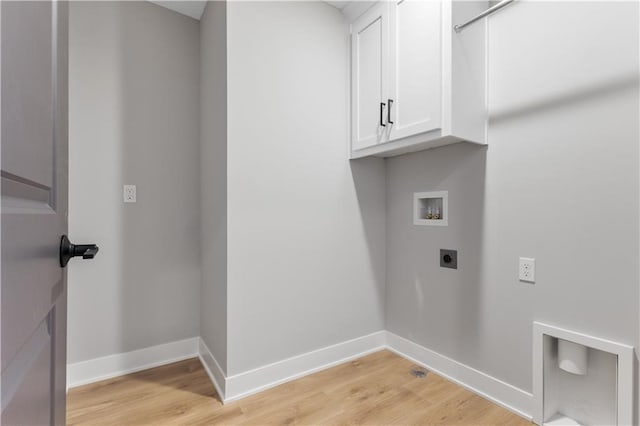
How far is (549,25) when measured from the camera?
4.82 ft

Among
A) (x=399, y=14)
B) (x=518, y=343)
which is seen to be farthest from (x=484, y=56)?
(x=518, y=343)

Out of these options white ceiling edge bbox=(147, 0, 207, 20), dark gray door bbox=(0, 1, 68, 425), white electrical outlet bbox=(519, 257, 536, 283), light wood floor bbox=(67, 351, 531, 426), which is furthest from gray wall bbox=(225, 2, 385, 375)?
dark gray door bbox=(0, 1, 68, 425)

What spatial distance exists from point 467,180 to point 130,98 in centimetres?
221

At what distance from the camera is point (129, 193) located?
78.6 inches

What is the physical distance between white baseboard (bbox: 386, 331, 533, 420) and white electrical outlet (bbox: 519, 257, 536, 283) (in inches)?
22.6

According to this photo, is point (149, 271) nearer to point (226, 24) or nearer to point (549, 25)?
point (226, 24)

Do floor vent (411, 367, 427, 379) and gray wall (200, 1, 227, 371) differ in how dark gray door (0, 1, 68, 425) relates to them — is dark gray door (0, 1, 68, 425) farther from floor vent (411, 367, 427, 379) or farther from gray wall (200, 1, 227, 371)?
floor vent (411, 367, 427, 379)

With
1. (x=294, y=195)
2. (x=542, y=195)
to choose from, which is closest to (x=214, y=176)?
(x=294, y=195)

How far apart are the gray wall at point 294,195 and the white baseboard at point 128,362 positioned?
67 centimetres

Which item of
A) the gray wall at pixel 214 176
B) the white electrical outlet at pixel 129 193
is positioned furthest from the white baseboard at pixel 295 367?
the white electrical outlet at pixel 129 193

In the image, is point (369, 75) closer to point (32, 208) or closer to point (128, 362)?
point (32, 208)

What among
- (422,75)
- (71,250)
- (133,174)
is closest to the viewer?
(71,250)

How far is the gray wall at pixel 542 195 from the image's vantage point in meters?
1.26

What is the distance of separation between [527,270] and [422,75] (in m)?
1.16
